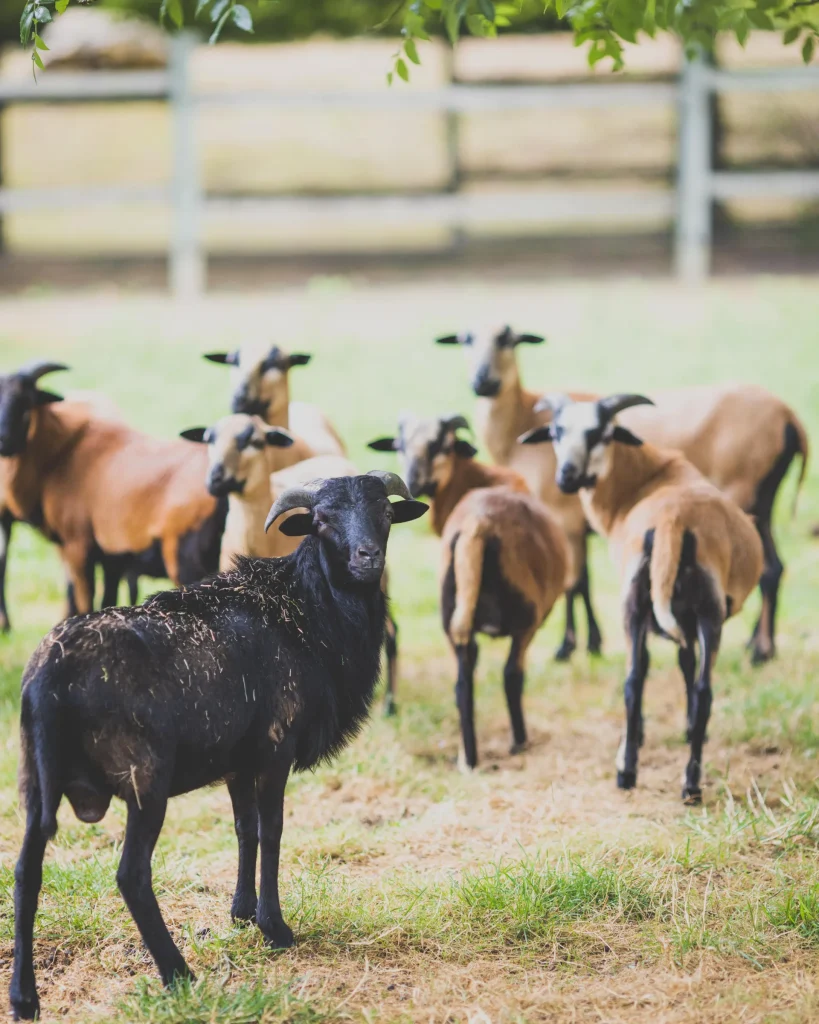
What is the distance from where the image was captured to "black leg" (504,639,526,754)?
20.4ft

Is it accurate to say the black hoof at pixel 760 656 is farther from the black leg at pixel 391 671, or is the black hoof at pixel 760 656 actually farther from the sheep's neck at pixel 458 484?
the black leg at pixel 391 671

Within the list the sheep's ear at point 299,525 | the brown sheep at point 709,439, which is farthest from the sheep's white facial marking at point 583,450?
the sheep's ear at point 299,525

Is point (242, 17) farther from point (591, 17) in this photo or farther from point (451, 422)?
point (451, 422)

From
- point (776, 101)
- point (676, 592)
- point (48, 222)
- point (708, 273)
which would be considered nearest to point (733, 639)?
point (676, 592)

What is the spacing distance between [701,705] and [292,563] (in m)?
1.96

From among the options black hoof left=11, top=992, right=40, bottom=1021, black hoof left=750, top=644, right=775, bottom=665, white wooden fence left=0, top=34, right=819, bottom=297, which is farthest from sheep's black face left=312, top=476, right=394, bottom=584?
white wooden fence left=0, top=34, right=819, bottom=297

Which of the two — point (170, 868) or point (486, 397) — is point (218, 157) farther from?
point (170, 868)

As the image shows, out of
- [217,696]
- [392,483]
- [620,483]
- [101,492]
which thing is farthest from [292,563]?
[101,492]

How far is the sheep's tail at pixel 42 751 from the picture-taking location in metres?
3.79

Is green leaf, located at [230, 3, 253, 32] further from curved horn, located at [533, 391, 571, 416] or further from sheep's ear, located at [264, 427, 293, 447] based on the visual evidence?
curved horn, located at [533, 391, 571, 416]

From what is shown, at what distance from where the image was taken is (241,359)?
728cm

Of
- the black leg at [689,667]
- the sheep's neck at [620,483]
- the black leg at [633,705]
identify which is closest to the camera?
the black leg at [633,705]

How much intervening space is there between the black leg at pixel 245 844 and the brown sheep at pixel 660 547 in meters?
1.90

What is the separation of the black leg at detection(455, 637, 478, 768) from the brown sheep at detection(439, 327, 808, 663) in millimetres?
1716
